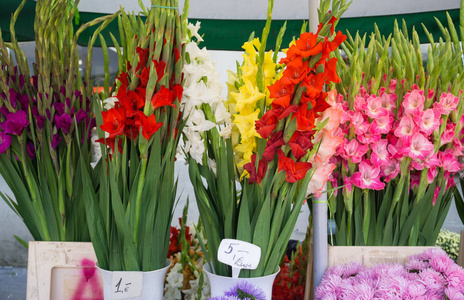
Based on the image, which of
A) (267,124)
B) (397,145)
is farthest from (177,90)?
(397,145)

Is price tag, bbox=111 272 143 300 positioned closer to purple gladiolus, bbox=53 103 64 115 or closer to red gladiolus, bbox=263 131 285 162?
red gladiolus, bbox=263 131 285 162

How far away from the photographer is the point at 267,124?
0.63 m

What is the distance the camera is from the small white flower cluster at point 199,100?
0.69 meters

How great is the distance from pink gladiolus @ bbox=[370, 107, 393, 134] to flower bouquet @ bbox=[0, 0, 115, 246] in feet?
2.04

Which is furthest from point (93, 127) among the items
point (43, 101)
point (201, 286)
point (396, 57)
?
point (396, 57)

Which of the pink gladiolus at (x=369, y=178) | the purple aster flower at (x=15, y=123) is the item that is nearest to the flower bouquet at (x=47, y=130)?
the purple aster flower at (x=15, y=123)

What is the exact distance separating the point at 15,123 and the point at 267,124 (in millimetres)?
571

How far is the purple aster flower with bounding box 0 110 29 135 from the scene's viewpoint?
0.85 metres

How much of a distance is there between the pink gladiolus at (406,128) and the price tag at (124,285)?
60 centimetres

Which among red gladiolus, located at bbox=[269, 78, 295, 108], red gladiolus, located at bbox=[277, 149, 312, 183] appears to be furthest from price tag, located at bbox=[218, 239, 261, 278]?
red gladiolus, located at bbox=[269, 78, 295, 108]

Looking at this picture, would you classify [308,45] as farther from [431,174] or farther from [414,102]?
[431,174]

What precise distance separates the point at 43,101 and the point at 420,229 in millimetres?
917

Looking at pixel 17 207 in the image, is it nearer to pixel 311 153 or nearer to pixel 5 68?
pixel 5 68

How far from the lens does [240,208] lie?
679 mm
